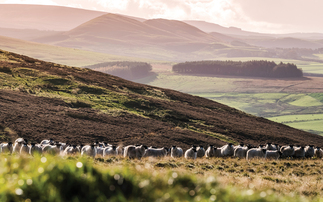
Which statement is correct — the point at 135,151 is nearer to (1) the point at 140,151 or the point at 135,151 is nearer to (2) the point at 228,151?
(1) the point at 140,151

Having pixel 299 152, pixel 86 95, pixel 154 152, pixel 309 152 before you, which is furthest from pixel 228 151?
pixel 86 95

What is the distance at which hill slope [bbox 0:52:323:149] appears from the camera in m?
39.1

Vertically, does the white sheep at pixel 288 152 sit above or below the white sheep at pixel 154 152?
above

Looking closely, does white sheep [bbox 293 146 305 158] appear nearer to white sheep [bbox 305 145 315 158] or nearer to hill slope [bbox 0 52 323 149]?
white sheep [bbox 305 145 315 158]

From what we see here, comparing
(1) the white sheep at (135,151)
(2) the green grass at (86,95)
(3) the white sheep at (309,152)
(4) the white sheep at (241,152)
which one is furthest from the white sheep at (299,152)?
(2) the green grass at (86,95)

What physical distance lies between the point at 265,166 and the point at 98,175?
58.6ft

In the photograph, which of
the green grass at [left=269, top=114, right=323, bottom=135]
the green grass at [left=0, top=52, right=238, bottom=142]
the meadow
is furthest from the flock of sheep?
the green grass at [left=269, top=114, right=323, bottom=135]

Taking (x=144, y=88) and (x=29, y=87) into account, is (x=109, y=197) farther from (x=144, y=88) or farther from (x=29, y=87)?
(x=144, y=88)

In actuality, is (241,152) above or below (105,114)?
above

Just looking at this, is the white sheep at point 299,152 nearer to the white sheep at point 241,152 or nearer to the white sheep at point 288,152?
the white sheep at point 288,152

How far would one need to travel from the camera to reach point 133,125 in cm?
4588

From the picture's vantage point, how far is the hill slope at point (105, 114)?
3909cm

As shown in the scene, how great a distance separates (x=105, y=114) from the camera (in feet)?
160

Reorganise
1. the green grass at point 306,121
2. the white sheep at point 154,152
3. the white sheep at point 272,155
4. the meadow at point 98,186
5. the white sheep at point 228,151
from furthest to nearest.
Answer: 1. the green grass at point 306,121
2. the white sheep at point 228,151
3. the white sheep at point 272,155
4. the white sheep at point 154,152
5. the meadow at point 98,186
